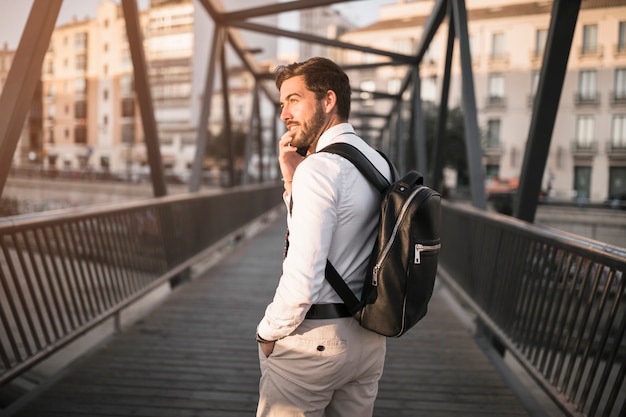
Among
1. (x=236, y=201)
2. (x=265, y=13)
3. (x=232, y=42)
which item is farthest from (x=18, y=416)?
(x=232, y=42)

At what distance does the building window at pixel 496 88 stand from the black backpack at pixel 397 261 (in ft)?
16.5

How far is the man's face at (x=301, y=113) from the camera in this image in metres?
1.70

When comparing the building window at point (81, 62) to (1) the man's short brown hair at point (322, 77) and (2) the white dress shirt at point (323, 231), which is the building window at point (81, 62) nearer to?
(1) the man's short brown hair at point (322, 77)

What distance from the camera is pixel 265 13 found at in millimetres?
8766

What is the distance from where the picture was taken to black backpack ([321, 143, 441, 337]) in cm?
154

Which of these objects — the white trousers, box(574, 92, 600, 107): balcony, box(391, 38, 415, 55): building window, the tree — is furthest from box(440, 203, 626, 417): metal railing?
the tree

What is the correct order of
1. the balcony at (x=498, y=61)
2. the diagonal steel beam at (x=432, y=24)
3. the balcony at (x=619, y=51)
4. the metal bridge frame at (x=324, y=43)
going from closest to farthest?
the metal bridge frame at (x=324, y=43) → the balcony at (x=619, y=51) → the balcony at (x=498, y=61) → the diagonal steel beam at (x=432, y=24)

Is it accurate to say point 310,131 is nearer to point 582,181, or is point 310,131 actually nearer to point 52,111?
point 582,181

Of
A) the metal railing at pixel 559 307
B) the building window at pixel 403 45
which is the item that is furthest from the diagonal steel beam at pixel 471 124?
the building window at pixel 403 45

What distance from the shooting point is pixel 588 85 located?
4.06 meters

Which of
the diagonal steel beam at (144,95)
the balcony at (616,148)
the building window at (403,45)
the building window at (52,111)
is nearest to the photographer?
the balcony at (616,148)

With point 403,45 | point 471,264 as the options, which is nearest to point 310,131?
point 471,264

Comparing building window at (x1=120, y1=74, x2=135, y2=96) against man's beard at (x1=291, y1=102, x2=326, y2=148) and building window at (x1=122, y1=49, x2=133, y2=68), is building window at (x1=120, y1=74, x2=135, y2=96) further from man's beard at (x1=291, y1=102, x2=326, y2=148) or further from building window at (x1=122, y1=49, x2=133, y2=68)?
man's beard at (x1=291, y1=102, x2=326, y2=148)

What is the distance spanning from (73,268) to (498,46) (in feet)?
16.8
